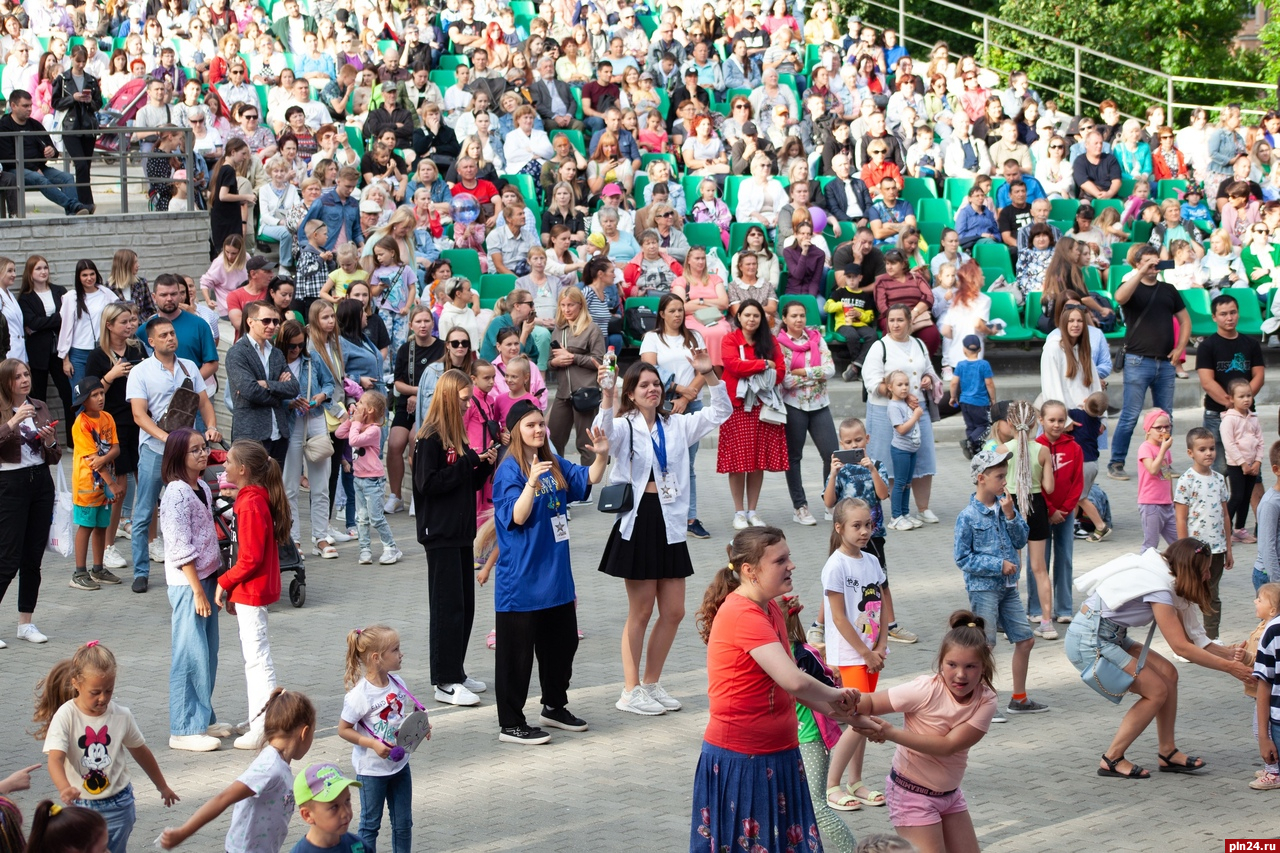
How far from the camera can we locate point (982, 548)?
25.7ft

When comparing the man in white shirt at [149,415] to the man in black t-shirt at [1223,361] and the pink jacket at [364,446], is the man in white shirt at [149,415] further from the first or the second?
the man in black t-shirt at [1223,361]

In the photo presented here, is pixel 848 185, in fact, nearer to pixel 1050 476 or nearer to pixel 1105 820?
pixel 1050 476

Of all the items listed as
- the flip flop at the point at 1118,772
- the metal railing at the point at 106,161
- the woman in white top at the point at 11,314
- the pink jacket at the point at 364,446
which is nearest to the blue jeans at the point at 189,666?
the pink jacket at the point at 364,446

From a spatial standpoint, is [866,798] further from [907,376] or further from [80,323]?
[80,323]

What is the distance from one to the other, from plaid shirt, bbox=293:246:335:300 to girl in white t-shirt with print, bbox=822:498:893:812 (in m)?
7.48

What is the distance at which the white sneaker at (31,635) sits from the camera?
890 centimetres

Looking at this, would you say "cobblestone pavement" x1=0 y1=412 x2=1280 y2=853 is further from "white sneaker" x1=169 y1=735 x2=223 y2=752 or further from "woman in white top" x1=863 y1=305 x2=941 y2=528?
"woman in white top" x1=863 y1=305 x2=941 y2=528

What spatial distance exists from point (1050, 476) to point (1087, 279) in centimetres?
831

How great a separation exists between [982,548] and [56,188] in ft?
34.5

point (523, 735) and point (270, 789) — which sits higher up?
point (270, 789)

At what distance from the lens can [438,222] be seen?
15453mm

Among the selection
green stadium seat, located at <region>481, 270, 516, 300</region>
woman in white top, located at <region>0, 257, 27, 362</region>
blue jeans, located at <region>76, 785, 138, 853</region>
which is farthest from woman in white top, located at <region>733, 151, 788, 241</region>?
blue jeans, located at <region>76, 785, 138, 853</region>

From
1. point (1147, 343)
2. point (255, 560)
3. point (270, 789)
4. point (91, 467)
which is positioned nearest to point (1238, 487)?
point (1147, 343)

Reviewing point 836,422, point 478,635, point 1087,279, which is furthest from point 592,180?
point 478,635
